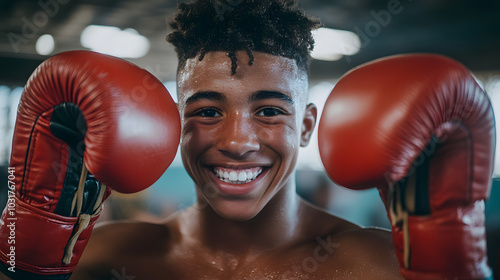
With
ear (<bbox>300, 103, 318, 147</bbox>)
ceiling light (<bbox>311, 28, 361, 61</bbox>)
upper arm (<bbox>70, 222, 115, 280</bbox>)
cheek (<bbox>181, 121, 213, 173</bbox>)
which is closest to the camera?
cheek (<bbox>181, 121, 213, 173</bbox>)

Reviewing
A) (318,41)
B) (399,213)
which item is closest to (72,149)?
(399,213)

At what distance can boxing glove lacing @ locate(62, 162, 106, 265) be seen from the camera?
3.74 feet

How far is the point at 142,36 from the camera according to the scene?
22.1ft

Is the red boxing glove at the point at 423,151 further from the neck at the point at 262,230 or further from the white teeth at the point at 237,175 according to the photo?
the neck at the point at 262,230

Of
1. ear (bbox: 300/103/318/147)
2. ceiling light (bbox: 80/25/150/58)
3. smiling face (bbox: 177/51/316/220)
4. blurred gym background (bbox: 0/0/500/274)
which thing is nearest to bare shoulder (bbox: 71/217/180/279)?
smiling face (bbox: 177/51/316/220)

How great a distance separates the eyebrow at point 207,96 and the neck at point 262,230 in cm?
47

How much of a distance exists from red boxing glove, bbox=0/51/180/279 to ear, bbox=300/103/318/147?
0.69 metres

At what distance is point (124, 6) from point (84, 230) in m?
4.86

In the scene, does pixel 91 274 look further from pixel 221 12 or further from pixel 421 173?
pixel 421 173

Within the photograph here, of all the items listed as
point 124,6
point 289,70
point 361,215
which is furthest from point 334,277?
point 124,6

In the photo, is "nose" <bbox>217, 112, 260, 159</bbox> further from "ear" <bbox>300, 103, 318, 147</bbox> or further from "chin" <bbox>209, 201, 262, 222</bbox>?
"ear" <bbox>300, 103, 318, 147</bbox>

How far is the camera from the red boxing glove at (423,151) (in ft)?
3.08

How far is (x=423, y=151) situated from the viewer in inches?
39.9

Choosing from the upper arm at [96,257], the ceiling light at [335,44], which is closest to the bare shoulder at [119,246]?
the upper arm at [96,257]
